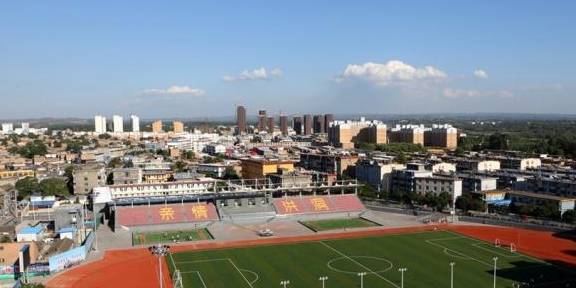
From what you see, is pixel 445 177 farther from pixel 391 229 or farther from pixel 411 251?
pixel 411 251

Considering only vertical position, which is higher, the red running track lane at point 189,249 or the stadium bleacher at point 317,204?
the stadium bleacher at point 317,204

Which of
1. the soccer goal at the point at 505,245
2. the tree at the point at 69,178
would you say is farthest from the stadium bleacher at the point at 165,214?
the tree at the point at 69,178

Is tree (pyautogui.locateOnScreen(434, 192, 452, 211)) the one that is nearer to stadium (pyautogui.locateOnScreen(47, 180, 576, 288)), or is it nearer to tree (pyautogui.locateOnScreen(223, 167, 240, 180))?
stadium (pyautogui.locateOnScreen(47, 180, 576, 288))

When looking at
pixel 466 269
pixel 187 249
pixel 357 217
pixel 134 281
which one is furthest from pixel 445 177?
pixel 134 281

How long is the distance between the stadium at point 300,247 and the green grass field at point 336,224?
0.10m

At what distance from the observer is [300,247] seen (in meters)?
44.2

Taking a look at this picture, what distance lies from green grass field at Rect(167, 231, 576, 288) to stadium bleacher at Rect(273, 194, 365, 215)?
10583 millimetres

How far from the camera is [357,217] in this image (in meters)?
56.6

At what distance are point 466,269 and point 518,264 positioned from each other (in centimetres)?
409

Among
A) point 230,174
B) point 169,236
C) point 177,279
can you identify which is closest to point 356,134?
point 230,174

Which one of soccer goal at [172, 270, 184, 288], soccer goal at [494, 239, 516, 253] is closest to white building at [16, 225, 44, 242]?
soccer goal at [172, 270, 184, 288]

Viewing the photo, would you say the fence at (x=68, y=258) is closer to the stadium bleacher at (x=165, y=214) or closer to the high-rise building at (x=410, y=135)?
the stadium bleacher at (x=165, y=214)

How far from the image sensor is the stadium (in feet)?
115

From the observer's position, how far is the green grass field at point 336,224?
51.5 meters
